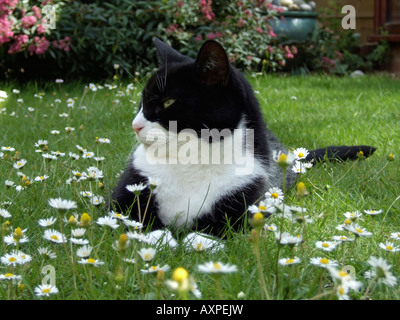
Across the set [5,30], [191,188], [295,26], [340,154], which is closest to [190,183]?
[191,188]

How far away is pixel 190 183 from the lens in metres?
1.80

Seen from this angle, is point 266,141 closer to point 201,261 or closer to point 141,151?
point 141,151

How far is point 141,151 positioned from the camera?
1.99 meters

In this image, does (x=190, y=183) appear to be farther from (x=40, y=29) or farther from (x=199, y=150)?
(x=40, y=29)

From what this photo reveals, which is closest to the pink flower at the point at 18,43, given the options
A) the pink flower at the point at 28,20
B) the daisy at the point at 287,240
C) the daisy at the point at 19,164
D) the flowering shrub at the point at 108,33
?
the flowering shrub at the point at 108,33

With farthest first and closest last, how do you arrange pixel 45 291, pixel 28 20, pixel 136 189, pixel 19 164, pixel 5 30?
pixel 28 20 < pixel 5 30 < pixel 19 164 < pixel 136 189 < pixel 45 291

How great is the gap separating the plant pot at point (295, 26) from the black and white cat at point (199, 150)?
457cm

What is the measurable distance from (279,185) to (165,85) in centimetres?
70

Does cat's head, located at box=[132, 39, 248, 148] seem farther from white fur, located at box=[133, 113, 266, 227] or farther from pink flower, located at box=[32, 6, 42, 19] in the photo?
pink flower, located at box=[32, 6, 42, 19]

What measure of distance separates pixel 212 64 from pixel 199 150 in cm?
31

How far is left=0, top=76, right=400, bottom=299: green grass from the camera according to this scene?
1282 mm


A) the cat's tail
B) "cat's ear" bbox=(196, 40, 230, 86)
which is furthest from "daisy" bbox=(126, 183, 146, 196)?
the cat's tail

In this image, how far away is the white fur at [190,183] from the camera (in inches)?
70.0
